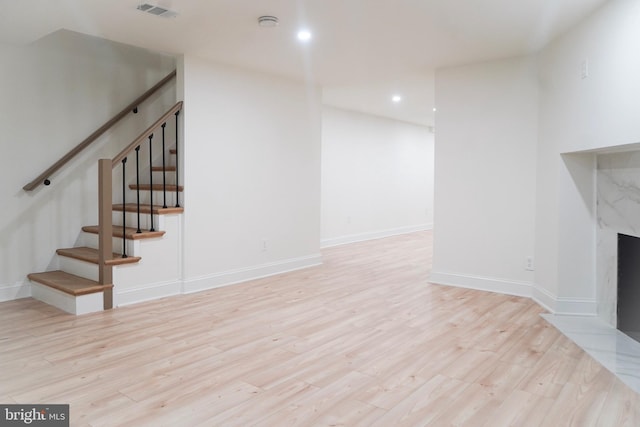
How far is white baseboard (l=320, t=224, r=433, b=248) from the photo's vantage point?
7423mm

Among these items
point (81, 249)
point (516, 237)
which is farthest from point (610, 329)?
point (81, 249)

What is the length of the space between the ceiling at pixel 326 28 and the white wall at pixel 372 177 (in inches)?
108

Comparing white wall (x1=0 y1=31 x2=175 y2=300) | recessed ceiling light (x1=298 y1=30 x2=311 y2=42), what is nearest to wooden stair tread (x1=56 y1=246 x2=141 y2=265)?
white wall (x1=0 y1=31 x2=175 y2=300)

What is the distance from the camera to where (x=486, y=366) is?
8.59 feet

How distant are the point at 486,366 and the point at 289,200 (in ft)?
10.9

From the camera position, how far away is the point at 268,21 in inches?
131

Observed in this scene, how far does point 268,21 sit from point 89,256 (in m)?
2.64

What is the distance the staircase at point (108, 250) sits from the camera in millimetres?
3627

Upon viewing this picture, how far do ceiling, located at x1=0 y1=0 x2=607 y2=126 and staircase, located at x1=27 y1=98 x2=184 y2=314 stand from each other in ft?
2.76

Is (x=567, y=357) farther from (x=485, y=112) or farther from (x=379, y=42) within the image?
(x=379, y=42)

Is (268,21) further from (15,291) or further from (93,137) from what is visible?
(15,291)

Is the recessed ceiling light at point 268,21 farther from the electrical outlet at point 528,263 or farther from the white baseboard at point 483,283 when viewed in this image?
the electrical outlet at point 528,263

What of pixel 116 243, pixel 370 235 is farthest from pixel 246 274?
pixel 370 235

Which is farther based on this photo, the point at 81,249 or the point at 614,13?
the point at 81,249
